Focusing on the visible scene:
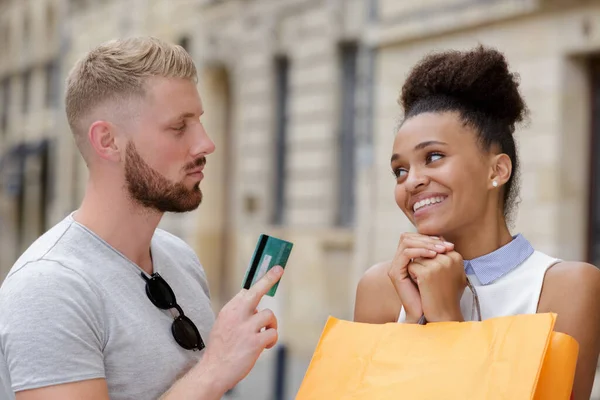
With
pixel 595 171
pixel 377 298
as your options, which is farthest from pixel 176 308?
pixel 595 171

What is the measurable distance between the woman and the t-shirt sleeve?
77 centimetres

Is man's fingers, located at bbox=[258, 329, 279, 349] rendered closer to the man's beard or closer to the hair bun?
the man's beard

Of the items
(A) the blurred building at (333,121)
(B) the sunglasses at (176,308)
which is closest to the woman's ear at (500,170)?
(B) the sunglasses at (176,308)

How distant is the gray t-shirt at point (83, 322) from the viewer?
207 cm

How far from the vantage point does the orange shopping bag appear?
6.35ft

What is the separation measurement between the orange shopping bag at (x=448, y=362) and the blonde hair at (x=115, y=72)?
840mm

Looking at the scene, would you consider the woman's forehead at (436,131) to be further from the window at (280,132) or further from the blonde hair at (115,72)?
the window at (280,132)

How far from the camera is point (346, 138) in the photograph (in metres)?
12.3

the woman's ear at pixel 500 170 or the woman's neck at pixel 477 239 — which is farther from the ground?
the woman's ear at pixel 500 170

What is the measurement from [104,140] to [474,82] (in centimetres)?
98

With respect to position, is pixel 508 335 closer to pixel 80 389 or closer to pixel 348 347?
pixel 348 347

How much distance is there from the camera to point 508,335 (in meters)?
1.98

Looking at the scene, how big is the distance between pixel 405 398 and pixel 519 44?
7.44m

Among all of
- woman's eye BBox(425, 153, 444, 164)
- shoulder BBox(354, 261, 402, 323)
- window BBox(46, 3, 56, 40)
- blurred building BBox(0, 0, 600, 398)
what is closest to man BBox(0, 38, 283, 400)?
shoulder BBox(354, 261, 402, 323)
